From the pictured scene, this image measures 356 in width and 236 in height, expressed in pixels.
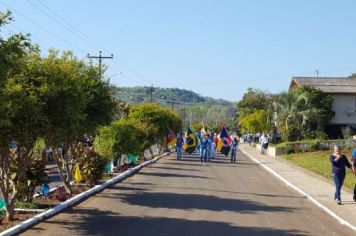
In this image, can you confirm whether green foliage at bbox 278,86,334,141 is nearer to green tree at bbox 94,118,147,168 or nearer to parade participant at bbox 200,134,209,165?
parade participant at bbox 200,134,209,165

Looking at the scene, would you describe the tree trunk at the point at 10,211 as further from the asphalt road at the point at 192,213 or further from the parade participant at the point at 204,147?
the parade participant at the point at 204,147

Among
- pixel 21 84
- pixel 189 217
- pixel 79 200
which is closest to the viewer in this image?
pixel 21 84

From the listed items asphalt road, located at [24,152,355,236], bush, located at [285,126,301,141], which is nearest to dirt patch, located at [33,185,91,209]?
asphalt road, located at [24,152,355,236]

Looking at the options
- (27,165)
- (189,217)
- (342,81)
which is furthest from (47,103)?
(342,81)

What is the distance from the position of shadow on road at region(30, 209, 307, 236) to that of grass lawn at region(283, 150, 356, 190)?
31.2 ft

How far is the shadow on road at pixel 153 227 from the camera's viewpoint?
11.4 metres

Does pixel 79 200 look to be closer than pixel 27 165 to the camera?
No

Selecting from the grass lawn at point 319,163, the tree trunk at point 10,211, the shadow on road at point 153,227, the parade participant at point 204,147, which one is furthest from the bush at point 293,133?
the tree trunk at point 10,211

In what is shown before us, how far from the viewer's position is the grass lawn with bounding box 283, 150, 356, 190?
2364 centimetres

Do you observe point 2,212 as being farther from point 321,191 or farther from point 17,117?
point 321,191

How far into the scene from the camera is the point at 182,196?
17.3 meters

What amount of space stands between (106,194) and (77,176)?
115cm

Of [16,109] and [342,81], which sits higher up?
[342,81]

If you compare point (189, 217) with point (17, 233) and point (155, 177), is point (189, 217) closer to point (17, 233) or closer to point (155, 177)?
point (17, 233)
